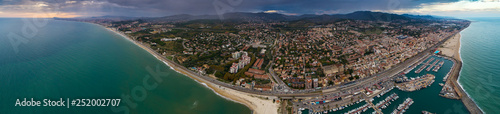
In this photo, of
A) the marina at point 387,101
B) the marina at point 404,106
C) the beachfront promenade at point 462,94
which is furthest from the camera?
the marina at point 387,101

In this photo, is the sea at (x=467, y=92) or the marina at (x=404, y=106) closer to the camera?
the marina at (x=404, y=106)

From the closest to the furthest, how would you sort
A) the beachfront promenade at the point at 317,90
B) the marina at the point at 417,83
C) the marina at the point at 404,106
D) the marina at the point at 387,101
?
1. the marina at the point at 404,106
2. the marina at the point at 387,101
3. the beachfront promenade at the point at 317,90
4. the marina at the point at 417,83

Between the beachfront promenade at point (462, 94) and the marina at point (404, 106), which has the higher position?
the beachfront promenade at point (462, 94)

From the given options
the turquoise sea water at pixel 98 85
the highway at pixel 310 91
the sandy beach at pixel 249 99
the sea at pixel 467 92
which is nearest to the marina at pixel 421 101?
the sea at pixel 467 92

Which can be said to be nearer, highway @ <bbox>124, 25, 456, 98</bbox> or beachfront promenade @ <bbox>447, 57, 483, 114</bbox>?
beachfront promenade @ <bbox>447, 57, 483, 114</bbox>

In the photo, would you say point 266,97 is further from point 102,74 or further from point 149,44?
point 149,44

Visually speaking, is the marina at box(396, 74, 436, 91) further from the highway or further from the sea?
the highway

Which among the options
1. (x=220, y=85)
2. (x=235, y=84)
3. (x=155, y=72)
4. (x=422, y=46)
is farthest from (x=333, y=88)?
(x=422, y=46)

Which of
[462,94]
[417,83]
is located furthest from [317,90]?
[462,94]

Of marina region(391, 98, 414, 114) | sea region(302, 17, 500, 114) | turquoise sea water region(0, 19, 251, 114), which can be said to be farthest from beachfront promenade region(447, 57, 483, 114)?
turquoise sea water region(0, 19, 251, 114)

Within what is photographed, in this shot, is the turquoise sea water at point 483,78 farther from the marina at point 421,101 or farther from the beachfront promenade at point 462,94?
the marina at point 421,101

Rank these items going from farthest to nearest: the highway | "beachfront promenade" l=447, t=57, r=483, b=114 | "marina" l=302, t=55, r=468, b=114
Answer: the highway
"marina" l=302, t=55, r=468, b=114
"beachfront promenade" l=447, t=57, r=483, b=114

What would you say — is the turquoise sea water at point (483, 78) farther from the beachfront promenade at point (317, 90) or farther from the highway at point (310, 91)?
the highway at point (310, 91)
